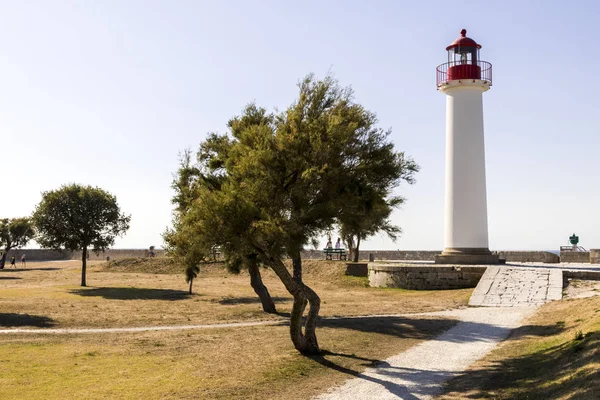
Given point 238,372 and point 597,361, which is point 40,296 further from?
point 597,361

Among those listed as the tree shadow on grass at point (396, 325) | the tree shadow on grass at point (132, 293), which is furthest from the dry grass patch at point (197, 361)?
the tree shadow on grass at point (132, 293)

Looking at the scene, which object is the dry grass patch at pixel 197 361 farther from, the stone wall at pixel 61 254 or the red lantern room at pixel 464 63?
the stone wall at pixel 61 254

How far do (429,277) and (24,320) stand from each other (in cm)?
2113

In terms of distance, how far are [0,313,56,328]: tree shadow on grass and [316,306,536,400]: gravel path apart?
49.0 ft

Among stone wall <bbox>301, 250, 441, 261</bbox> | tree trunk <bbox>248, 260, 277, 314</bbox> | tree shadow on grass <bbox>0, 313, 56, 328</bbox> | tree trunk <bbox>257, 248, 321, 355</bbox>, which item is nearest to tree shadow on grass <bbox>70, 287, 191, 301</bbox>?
tree trunk <bbox>248, 260, 277, 314</bbox>

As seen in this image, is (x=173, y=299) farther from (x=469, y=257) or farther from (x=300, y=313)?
(x=300, y=313)

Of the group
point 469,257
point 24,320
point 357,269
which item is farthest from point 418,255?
point 24,320

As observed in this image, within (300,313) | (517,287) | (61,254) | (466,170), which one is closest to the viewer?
(300,313)

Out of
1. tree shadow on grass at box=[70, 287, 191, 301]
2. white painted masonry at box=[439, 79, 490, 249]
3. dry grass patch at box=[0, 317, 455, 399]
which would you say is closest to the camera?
dry grass patch at box=[0, 317, 455, 399]

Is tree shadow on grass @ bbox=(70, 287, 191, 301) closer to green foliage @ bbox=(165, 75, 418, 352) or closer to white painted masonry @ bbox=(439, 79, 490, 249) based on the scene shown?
white painted masonry @ bbox=(439, 79, 490, 249)

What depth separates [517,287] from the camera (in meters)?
28.7

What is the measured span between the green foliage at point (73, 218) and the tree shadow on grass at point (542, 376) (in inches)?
1435

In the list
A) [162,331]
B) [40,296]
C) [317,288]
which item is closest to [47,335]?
[162,331]

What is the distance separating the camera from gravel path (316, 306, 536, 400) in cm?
1266
